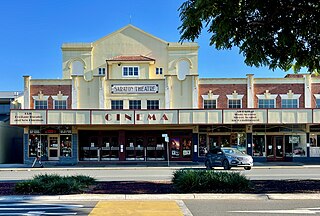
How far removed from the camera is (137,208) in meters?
11.1

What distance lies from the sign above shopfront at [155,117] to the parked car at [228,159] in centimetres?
688

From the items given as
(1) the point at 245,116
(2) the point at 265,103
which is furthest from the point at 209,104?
(2) the point at 265,103

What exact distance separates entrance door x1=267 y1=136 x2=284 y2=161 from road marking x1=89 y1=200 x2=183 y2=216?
90.5ft

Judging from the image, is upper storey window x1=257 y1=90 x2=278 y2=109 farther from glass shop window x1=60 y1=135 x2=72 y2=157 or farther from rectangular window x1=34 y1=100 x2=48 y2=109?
rectangular window x1=34 y1=100 x2=48 y2=109

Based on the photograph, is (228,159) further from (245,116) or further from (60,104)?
(60,104)

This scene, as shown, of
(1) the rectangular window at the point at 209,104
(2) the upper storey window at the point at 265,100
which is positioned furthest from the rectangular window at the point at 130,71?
(2) the upper storey window at the point at 265,100

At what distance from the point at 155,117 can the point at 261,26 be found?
2254 cm

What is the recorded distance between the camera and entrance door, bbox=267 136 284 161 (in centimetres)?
3803

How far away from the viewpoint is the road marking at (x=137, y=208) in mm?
10359

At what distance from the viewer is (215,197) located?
507 inches

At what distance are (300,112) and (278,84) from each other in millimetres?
3674

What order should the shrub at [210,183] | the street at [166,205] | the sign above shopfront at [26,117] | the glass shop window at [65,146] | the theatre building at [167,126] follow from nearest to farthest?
the street at [166,205] < the shrub at [210,183] < the sign above shopfront at [26,117] < the theatre building at [167,126] < the glass shop window at [65,146]

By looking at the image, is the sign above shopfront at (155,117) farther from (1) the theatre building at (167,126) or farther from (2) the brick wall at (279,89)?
(2) the brick wall at (279,89)

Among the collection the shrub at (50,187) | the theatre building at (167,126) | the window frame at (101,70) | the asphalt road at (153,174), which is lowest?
the asphalt road at (153,174)
